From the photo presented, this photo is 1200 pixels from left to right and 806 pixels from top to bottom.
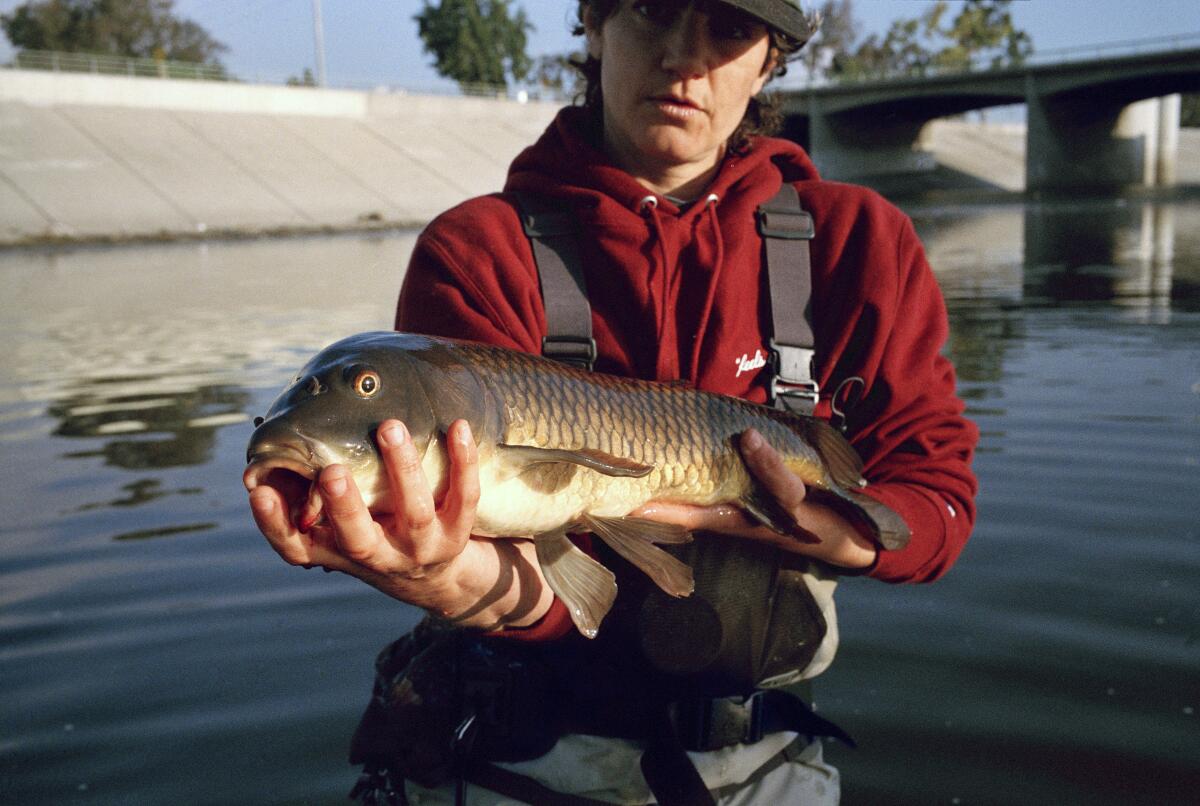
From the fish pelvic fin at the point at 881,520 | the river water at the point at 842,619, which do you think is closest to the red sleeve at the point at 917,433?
the fish pelvic fin at the point at 881,520

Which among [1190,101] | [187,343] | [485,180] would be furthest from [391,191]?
[1190,101]

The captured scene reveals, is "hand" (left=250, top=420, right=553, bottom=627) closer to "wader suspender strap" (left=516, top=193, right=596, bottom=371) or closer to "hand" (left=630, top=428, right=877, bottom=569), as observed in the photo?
"hand" (left=630, top=428, right=877, bottom=569)

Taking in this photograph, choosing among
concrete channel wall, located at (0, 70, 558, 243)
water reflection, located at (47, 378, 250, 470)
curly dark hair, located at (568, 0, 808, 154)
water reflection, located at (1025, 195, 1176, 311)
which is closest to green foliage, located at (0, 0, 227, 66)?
concrete channel wall, located at (0, 70, 558, 243)

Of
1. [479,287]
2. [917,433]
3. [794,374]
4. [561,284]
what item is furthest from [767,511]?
[479,287]

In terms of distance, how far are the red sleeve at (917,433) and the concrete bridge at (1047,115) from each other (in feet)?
158

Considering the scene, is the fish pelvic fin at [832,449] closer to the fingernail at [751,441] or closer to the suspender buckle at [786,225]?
the fingernail at [751,441]

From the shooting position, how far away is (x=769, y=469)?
245 cm

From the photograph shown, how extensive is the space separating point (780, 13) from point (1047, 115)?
55144 millimetres

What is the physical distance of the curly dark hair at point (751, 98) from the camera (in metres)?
2.95

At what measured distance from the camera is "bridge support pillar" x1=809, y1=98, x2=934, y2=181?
60.1m

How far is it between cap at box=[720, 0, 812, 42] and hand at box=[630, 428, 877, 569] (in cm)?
103

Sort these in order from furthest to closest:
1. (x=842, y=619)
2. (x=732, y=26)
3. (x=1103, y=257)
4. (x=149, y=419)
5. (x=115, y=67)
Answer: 1. (x=115, y=67)
2. (x=1103, y=257)
3. (x=149, y=419)
4. (x=842, y=619)
5. (x=732, y=26)

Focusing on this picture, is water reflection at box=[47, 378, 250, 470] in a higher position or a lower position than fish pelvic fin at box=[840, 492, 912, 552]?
lower

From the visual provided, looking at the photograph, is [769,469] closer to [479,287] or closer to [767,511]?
[767,511]
